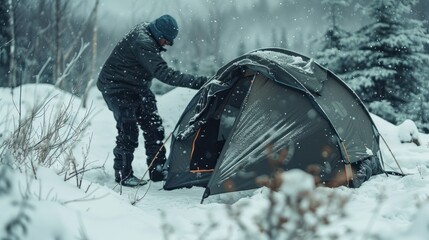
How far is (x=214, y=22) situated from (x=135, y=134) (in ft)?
76.8

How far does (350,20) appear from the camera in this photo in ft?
50.6

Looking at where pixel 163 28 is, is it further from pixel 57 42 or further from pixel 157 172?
pixel 57 42

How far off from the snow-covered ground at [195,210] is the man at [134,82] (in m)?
0.45

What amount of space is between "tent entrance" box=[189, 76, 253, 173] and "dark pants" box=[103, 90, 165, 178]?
66 centimetres

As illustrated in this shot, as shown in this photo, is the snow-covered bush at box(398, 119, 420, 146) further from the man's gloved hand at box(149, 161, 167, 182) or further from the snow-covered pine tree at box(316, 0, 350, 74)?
the snow-covered pine tree at box(316, 0, 350, 74)

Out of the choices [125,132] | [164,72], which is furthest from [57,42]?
[164,72]

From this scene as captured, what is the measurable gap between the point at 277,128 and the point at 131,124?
1.90 metres

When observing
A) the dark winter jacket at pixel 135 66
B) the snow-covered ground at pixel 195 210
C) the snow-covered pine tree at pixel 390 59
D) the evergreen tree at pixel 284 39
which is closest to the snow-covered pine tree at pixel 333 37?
the snow-covered pine tree at pixel 390 59

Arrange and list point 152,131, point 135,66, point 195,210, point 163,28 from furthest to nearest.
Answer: point 152,131
point 135,66
point 163,28
point 195,210

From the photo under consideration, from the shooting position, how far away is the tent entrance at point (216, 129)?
5016 mm

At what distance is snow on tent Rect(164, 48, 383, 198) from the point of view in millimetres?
4160

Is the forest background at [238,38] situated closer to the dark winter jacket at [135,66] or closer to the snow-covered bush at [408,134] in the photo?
the dark winter jacket at [135,66]

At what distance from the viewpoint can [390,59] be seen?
13664 millimetres

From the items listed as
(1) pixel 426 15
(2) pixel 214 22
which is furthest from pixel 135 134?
(2) pixel 214 22
